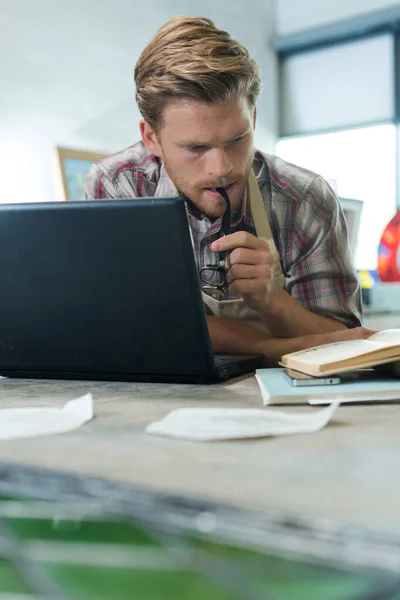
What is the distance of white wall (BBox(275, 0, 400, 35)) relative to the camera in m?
5.07

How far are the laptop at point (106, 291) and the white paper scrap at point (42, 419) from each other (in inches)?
6.3

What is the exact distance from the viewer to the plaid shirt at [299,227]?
1.54 metres

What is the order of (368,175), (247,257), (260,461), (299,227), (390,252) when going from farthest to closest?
(368,175) < (390,252) < (299,227) < (247,257) < (260,461)

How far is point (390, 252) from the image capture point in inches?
97.0

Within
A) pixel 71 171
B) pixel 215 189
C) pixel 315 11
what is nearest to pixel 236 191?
pixel 215 189

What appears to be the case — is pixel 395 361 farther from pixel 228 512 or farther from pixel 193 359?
pixel 228 512

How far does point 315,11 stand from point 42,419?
5.26 m

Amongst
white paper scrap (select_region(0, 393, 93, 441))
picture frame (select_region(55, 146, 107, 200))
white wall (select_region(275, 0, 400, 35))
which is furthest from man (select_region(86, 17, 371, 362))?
white wall (select_region(275, 0, 400, 35))

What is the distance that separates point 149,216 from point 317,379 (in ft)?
0.87

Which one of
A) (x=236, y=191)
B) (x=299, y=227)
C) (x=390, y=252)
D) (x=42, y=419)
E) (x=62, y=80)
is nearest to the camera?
(x=42, y=419)

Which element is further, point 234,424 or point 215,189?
point 215,189

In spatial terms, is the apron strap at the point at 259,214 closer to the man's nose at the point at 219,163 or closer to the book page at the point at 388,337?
the man's nose at the point at 219,163

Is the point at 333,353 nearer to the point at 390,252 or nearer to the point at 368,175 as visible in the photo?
the point at 390,252

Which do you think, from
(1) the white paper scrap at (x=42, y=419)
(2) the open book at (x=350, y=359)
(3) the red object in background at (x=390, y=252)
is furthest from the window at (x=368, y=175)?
(1) the white paper scrap at (x=42, y=419)
